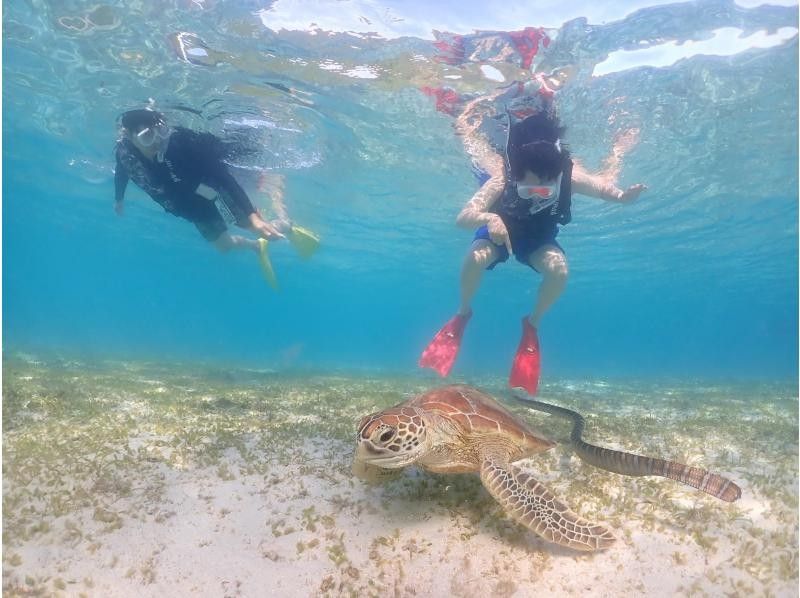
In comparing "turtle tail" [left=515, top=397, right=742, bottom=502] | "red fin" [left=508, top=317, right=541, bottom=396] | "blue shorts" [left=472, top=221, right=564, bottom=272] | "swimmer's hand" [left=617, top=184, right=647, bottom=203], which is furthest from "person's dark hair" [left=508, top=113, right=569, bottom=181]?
"turtle tail" [left=515, top=397, right=742, bottom=502]

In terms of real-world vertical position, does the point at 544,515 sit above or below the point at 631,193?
below

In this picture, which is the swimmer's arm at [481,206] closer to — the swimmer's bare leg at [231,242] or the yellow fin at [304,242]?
the yellow fin at [304,242]

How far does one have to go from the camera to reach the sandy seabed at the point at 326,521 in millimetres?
2945

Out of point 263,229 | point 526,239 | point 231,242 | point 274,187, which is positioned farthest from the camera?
point 274,187

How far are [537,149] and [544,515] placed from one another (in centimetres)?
754

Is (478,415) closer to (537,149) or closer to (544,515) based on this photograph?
(544,515)

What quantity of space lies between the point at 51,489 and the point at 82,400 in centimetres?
375

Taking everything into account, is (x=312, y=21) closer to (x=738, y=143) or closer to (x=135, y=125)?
(x=135, y=125)

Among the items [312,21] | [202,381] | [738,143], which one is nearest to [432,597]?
[202,381]

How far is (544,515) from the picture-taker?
2.95 m

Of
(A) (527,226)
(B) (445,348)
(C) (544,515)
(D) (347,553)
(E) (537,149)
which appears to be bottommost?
(B) (445,348)

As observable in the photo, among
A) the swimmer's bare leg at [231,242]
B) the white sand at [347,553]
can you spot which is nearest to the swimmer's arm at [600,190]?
the white sand at [347,553]

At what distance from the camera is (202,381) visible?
1102 cm

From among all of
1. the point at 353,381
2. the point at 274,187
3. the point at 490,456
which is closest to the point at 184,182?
the point at 353,381
